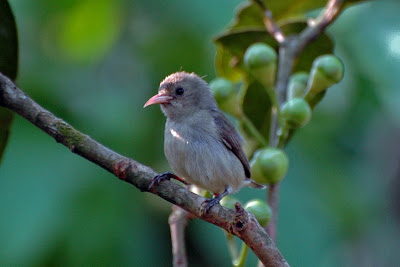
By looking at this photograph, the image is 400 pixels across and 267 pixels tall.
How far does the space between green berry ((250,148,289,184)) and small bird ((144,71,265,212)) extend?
19.7 inches

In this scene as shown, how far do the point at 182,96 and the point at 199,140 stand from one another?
1.20 feet

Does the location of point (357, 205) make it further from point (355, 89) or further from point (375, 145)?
point (375, 145)

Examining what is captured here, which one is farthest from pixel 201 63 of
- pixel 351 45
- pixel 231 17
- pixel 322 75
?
pixel 322 75

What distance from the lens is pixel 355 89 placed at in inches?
157

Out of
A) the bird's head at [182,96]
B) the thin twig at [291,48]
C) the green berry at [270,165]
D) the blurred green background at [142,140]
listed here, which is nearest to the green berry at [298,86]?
the thin twig at [291,48]

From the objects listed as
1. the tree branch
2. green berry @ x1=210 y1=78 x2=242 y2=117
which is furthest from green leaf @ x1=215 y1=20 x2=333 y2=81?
the tree branch

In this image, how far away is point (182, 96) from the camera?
10.7 feet

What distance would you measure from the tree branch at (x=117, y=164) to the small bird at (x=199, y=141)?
0.93 meters

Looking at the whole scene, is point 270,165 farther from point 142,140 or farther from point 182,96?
point 142,140

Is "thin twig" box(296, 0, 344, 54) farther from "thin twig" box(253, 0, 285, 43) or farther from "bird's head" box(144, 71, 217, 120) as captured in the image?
"bird's head" box(144, 71, 217, 120)

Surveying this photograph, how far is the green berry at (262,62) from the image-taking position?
2.54m

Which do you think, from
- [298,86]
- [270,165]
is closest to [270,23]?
[298,86]

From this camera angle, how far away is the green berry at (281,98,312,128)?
2332mm

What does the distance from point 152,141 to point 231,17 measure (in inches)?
35.6
